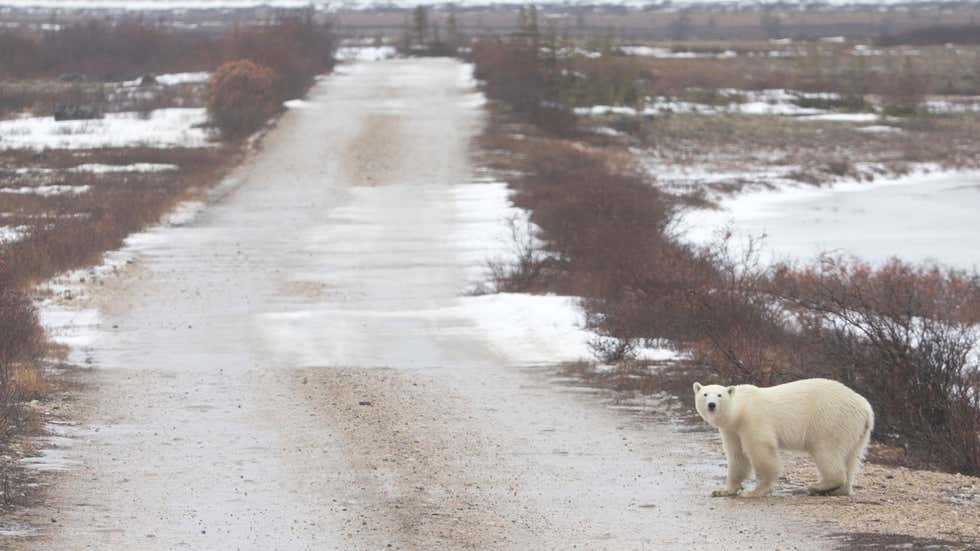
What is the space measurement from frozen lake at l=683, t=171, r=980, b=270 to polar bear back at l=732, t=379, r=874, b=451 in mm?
19219

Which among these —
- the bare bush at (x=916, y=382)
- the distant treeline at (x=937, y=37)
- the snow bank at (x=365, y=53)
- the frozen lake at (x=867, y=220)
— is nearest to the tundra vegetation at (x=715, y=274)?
the bare bush at (x=916, y=382)

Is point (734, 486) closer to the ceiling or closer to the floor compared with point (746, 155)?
closer to the ceiling

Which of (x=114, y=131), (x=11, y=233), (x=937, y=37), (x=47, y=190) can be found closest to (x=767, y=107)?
(x=114, y=131)

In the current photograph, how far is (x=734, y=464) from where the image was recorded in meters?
10.9

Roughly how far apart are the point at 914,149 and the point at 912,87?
15474 mm

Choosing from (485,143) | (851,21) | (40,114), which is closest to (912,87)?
(485,143)

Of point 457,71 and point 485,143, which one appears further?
point 457,71

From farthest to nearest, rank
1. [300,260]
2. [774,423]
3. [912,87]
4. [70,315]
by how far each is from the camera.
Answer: [912,87] < [300,260] < [70,315] < [774,423]

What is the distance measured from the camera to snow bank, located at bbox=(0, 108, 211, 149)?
46500 millimetres

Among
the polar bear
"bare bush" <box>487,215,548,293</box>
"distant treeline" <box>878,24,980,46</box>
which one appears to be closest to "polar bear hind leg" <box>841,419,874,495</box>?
the polar bear

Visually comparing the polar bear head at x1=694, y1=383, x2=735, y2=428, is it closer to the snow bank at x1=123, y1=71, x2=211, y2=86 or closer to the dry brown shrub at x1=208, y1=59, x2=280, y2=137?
the dry brown shrub at x1=208, y1=59, x2=280, y2=137

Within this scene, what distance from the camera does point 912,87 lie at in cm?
6650

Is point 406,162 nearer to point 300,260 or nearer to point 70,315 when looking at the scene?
point 300,260

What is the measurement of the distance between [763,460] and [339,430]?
15.3 feet
